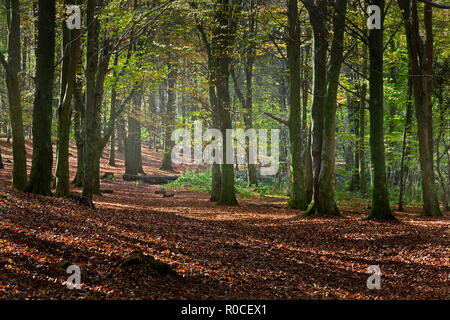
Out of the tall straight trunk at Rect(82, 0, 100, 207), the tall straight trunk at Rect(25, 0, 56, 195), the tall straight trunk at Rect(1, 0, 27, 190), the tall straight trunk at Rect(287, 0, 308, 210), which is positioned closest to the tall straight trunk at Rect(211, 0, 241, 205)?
the tall straight trunk at Rect(287, 0, 308, 210)

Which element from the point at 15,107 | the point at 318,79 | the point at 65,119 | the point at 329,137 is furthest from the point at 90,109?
the point at 318,79

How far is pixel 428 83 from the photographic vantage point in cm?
1216

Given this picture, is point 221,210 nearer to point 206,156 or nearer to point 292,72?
point 292,72

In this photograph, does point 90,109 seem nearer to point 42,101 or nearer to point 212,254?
point 42,101

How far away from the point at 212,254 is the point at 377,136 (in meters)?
6.03

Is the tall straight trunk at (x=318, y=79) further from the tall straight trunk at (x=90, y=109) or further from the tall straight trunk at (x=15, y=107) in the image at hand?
the tall straight trunk at (x=15, y=107)

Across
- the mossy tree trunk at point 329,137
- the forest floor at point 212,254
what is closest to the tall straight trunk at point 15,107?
the forest floor at point 212,254

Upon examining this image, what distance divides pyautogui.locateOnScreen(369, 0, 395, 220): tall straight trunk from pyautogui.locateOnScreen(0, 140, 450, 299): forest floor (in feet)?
1.81

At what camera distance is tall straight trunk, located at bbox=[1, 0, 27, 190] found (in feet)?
33.2

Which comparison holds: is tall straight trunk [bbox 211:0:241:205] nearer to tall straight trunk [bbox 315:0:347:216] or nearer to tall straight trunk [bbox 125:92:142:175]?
tall straight trunk [bbox 315:0:347:216]

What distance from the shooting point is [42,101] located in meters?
9.55

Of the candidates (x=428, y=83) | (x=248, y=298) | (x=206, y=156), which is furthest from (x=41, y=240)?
(x=206, y=156)

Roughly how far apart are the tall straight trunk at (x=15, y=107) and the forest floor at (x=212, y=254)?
1630 millimetres
